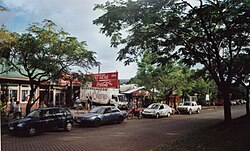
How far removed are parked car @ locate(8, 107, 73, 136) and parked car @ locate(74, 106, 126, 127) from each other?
199 centimetres

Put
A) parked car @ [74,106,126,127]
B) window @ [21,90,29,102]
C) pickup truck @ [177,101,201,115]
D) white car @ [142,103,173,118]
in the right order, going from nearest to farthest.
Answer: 1. parked car @ [74,106,126,127]
2. white car @ [142,103,173,118]
3. window @ [21,90,29,102]
4. pickup truck @ [177,101,201,115]

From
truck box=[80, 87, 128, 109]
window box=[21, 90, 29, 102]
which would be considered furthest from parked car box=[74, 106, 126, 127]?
window box=[21, 90, 29, 102]

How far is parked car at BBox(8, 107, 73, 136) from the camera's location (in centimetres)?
1319

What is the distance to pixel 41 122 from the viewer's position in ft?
45.8

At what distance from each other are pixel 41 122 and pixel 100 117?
508 centimetres

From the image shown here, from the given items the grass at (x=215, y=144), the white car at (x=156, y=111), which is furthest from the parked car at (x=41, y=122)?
the white car at (x=156, y=111)

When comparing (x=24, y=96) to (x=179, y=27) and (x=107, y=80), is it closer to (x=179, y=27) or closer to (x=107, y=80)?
(x=107, y=80)

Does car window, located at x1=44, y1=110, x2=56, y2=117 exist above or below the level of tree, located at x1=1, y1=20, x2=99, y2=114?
below

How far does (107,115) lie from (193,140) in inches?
379

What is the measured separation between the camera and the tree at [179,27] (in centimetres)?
1052

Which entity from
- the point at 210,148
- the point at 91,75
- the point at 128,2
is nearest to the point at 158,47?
the point at 128,2

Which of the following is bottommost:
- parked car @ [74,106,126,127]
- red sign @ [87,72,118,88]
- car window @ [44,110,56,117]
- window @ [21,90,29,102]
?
parked car @ [74,106,126,127]

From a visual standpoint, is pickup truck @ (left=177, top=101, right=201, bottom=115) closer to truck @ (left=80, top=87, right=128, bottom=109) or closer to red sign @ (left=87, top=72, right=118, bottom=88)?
truck @ (left=80, top=87, right=128, bottom=109)

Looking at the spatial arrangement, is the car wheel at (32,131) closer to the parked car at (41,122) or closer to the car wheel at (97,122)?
the parked car at (41,122)
